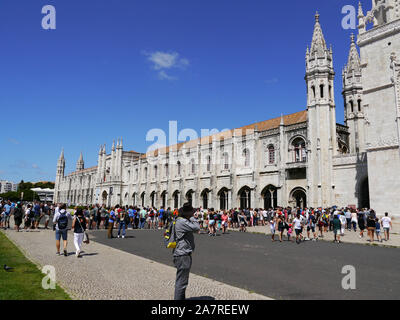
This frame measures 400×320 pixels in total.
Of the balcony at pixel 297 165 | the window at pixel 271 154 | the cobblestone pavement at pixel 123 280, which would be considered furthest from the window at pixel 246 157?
the cobblestone pavement at pixel 123 280

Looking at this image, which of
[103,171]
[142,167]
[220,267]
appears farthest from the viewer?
[103,171]

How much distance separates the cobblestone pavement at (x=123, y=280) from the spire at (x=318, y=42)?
27541mm

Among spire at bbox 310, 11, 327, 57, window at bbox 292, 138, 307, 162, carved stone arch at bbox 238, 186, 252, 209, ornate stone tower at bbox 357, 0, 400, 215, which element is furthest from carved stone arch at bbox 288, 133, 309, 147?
spire at bbox 310, 11, 327, 57

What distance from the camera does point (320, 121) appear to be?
28.0 metres

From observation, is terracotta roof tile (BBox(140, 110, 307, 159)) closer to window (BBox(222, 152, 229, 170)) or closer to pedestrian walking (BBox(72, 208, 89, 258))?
window (BBox(222, 152, 229, 170))

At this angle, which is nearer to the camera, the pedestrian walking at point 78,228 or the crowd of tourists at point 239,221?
the pedestrian walking at point 78,228

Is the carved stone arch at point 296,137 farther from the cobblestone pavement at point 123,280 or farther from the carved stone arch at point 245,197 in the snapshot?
the cobblestone pavement at point 123,280

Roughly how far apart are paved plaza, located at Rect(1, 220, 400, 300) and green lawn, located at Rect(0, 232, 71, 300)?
0.37 metres

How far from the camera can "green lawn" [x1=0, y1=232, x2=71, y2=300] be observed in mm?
5363

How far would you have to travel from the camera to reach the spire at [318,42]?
29375mm
